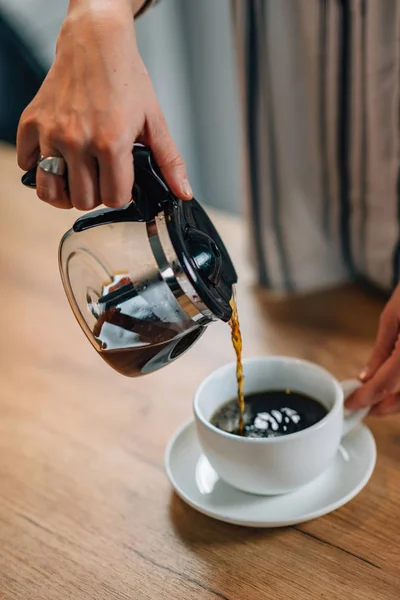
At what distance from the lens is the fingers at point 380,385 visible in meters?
0.87

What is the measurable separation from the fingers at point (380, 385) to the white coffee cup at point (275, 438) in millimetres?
12

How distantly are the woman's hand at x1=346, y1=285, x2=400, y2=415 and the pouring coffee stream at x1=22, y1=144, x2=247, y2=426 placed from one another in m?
0.22

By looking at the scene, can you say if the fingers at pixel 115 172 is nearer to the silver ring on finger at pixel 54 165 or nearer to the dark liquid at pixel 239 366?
the silver ring on finger at pixel 54 165

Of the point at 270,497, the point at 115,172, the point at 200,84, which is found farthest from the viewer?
the point at 200,84

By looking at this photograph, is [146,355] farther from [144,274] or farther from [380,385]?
[380,385]

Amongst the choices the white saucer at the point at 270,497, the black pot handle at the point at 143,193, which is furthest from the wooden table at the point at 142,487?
the black pot handle at the point at 143,193

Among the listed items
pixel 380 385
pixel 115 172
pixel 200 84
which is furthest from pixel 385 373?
pixel 200 84

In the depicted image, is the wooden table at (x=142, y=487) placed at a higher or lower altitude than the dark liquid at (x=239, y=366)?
lower

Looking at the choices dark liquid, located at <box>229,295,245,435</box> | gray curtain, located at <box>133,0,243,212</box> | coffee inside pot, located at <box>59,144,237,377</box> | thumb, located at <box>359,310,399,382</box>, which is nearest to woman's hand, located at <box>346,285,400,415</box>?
thumb, located at <box>359,310,399,382</box>

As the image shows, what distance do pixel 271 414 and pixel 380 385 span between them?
0.13m

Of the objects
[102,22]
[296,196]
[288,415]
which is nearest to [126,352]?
[288,415]

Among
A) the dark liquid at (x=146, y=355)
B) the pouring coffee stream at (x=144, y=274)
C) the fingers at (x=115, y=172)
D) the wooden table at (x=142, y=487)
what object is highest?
the fingers at (x=115, y=172)

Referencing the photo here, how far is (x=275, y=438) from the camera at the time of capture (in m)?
0.77

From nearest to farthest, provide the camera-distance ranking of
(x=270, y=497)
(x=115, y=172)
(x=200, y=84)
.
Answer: (x=115, y=172) < (x=270, y=497) < (x=200, y=84)
